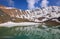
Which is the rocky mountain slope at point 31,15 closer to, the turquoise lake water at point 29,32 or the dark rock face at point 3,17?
the dark rock face at point 3,17

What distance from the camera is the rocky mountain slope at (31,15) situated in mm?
7656

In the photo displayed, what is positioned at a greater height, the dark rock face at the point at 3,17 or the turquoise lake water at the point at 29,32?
the dark rock face at the point at 3,17

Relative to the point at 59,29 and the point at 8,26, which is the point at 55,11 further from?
the point at 8,26

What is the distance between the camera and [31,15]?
25.7 ft

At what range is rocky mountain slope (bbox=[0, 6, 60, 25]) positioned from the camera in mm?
7656

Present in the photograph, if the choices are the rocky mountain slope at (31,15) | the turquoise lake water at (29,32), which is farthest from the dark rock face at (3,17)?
the turquoise lake water at (29,32)

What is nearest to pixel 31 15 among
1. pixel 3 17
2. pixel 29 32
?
pixel 29 32

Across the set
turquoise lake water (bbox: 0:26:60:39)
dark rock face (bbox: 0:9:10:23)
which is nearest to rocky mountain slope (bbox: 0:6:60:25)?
dark rock face (bbox: 0:9:10:23)

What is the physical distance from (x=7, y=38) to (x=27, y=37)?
2.18 feet

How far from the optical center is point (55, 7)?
7.59 metres

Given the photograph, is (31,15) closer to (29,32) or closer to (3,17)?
(29,32)

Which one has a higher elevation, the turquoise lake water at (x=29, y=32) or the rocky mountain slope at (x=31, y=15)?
the rocky mountain slope at (x=31, y=15)

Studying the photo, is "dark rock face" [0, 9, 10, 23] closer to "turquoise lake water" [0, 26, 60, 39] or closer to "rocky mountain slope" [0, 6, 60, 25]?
"rocky mountain slope" [0, 6, 60, 25]

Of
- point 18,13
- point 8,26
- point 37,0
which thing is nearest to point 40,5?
point 37,0
